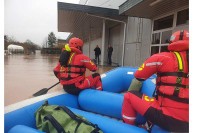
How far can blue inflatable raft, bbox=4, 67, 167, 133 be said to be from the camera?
182 centimetres

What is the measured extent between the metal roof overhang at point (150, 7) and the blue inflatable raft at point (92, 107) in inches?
148

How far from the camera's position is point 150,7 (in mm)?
7137

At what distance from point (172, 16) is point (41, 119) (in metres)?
6.69

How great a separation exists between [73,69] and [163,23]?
6.14 metres

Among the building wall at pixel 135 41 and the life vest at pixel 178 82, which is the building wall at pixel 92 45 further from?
the life vest at pixel 178 82

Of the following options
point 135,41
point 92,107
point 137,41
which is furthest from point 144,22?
point 92,107

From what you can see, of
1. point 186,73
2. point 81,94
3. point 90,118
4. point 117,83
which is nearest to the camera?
point 186,73

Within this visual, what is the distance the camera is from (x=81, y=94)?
114 inches

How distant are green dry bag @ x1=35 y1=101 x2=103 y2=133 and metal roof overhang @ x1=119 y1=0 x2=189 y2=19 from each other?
221 inches

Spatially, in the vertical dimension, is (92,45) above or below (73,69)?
above

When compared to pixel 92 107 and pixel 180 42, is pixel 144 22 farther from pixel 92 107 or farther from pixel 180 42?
pixel 180 42

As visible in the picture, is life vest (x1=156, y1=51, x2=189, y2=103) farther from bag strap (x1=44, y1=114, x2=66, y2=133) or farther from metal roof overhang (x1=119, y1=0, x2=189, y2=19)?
metal roof overhang (x1=119, y1=0, x2=189, y2=19)

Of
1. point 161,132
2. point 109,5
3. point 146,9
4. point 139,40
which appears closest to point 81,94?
point 161,132

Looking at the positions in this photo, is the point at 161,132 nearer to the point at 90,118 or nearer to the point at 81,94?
the point at 90,118
